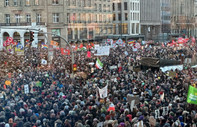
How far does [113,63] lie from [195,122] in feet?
77.7

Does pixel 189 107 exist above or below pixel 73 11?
below

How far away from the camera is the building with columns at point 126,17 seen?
96.2m

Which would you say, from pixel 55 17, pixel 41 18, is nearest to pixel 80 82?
pixel 41 18

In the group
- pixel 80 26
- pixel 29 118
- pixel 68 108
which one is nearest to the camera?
pixel 29 118

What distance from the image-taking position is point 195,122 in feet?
55.8

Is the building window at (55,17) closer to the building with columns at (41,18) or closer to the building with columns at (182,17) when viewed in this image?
the building with columns at (41,18)

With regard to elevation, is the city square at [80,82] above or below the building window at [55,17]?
below

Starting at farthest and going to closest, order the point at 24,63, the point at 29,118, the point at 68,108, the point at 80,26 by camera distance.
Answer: the point at 80,26 < the point at 24,63 < the point at 68,108 < the point at 29,118

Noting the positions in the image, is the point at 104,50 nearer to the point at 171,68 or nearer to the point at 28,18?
the point at 171,68

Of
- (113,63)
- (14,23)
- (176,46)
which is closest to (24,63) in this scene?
(113,63)

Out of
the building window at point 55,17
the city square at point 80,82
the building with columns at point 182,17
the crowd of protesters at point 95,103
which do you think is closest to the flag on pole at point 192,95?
the city square at point 80,82

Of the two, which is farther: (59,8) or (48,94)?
(59,8)

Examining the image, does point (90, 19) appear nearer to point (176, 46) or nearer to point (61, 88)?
point (176, 46)

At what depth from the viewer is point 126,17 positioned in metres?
98.5
